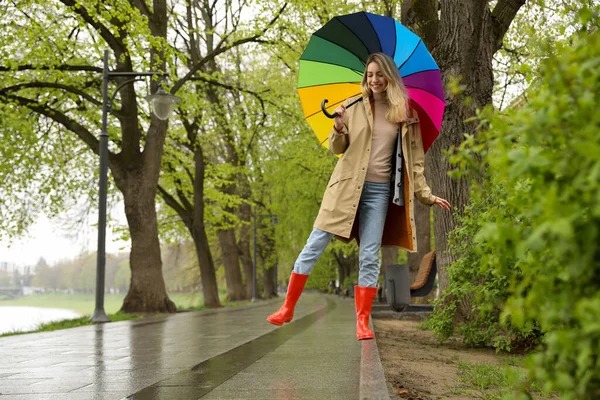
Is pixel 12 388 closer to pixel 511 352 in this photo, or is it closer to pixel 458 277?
pixel 458 277

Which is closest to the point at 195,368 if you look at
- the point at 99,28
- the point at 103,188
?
the point at 103,188

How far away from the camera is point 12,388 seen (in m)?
Result: 4.04

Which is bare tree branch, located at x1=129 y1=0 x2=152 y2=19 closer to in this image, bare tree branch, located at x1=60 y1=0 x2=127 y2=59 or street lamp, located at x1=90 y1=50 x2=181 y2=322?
bare tree branch, located at x1=60 y1=0 x2=127 y2=59

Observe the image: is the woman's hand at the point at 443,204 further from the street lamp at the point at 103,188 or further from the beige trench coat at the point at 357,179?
the street lamp at the point at 103,188

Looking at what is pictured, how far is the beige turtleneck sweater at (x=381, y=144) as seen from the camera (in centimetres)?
509

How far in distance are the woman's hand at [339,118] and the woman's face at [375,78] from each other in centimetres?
33

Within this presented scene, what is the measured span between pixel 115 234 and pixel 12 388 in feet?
71.6

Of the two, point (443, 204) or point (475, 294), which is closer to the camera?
point (443, 204)

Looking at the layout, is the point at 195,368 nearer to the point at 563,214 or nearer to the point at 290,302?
the point at 290,302

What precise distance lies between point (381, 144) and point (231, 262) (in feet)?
77.6

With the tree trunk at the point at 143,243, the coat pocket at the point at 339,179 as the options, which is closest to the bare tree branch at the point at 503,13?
the coat pocket at the point at 339,179

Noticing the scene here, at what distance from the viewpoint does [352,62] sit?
6191 mm

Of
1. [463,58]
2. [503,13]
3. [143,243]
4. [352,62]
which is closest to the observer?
[352,62]

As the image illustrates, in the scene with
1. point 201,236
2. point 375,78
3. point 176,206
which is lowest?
point 375,78
